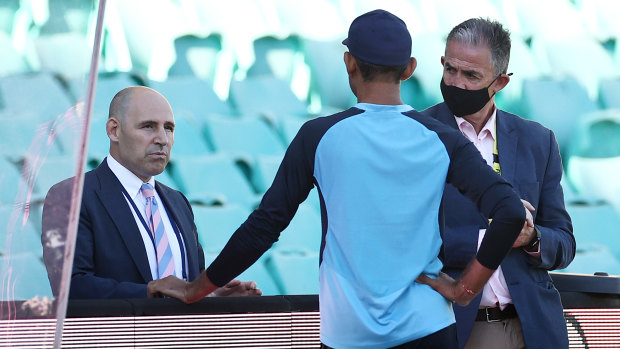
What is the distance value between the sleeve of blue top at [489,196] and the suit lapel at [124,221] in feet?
2.99

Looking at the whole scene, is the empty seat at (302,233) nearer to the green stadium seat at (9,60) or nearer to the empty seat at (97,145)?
the empty seat at (97,145)

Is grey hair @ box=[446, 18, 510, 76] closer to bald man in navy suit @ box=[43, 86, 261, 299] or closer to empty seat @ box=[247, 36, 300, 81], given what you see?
bald man in navy suit @ box=[43, 86, 261, 299]

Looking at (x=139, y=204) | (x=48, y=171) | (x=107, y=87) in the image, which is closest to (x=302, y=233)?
(x=107, y=87)

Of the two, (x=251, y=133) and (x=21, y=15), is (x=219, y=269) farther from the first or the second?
(x=251, y=133)

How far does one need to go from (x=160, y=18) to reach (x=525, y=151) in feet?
9.84

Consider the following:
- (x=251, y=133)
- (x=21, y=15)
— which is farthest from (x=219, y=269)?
(x=251, y=133)

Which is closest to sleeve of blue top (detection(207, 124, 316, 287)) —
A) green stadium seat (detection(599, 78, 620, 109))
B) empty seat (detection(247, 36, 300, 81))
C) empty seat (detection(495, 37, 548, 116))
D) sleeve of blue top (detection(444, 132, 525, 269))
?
sleeve of blue top (detection(444, 132, 525, 269))

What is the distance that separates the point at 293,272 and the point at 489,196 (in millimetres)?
2726

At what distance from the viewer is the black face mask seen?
1906 millimetres

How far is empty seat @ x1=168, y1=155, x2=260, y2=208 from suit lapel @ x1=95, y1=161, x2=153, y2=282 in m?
2.08

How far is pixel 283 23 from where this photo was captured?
4766 mm

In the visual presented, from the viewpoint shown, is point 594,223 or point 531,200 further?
point 594,223

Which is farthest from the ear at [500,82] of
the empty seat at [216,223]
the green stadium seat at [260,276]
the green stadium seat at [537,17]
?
the green stadium seat at [537,17]

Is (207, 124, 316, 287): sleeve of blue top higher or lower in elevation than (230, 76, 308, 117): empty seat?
higher
